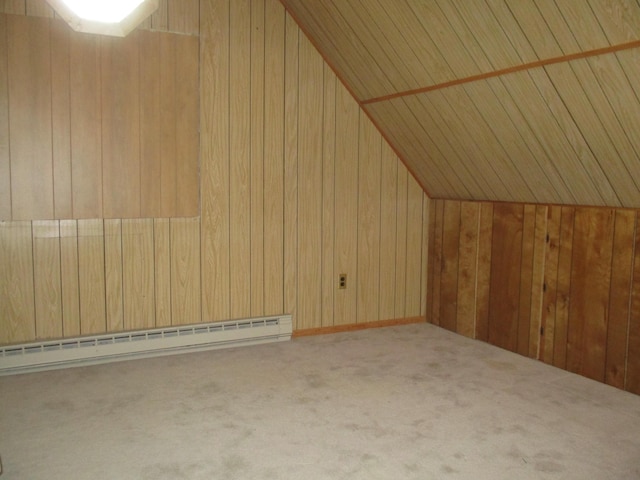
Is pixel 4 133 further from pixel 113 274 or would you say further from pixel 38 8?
pixel 113 274

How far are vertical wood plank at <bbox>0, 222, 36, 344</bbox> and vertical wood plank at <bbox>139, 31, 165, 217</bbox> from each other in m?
0.74

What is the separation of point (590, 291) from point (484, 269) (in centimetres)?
92

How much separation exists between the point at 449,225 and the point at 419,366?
134 centimetres

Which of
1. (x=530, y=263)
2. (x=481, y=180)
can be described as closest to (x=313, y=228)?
(x=481, y=180)

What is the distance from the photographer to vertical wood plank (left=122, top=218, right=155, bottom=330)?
391cm

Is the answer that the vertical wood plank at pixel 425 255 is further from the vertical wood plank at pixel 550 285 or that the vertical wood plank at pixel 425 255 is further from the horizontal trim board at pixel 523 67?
Answer: the vertical wood plank at pixel 550 285

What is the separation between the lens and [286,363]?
3906mm

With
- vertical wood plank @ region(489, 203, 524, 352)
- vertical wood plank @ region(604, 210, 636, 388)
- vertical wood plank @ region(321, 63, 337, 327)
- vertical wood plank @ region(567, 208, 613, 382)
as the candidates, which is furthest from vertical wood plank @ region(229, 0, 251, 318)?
vertical wood plank @ region(604, 210, 636, 388)

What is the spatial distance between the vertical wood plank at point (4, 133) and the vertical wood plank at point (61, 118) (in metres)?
0.25

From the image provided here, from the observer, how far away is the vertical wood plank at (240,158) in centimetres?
414

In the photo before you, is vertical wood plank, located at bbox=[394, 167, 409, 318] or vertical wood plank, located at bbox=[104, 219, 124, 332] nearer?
vertical wood plank, located at bbox=[104, 219, 124, 332]

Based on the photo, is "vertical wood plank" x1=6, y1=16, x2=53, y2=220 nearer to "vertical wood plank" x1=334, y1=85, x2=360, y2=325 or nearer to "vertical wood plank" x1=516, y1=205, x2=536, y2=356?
"vertical wood plank" x1=334, y1=85, x2=360, y2=325

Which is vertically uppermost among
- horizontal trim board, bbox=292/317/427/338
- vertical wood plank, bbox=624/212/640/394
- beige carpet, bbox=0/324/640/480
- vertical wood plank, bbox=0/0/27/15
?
vertical wood plank, bbox=0/0/27/15

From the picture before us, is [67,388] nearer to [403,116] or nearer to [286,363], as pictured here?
[286,363]
